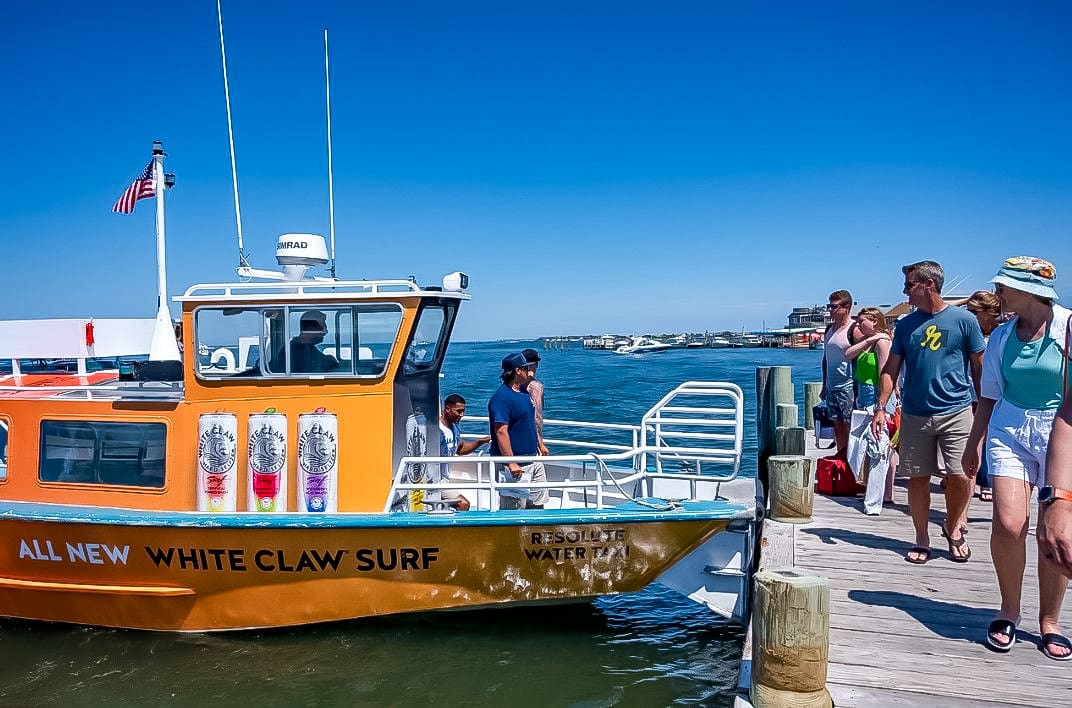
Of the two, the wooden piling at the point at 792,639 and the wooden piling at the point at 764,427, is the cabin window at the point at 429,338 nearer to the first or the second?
the wooden piling at the point at 764,427

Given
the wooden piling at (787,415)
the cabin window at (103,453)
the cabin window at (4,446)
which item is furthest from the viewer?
the wooden piling at (787,415)

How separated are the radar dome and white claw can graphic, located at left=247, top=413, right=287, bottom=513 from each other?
1419 millimetres

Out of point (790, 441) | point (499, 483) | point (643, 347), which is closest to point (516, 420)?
point (499, 483)

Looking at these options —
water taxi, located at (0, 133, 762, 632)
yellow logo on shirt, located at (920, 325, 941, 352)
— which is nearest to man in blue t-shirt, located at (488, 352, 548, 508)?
water taxi, located at (0, 133, 762, 632)

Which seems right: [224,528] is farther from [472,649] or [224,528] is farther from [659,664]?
[659,664]

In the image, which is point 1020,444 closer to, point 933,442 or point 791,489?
point 933,442

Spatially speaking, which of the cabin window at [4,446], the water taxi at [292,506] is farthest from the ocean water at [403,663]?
the cabin window at [4,446]

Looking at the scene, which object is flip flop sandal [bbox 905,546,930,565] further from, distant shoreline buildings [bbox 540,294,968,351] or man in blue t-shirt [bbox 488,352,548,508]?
distant shoreline buildings [bbox 540,294,968,351]

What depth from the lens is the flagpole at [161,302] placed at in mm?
7371

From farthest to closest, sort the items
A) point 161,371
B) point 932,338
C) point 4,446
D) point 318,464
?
point 161,371 < point 4,446 < point 318,464 < point 932,338

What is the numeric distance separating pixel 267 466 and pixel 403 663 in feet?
6.18

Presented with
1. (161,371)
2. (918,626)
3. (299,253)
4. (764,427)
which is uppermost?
(299,253)

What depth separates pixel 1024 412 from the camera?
4074 mm

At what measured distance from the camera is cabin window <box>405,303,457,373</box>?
672 centimetres
